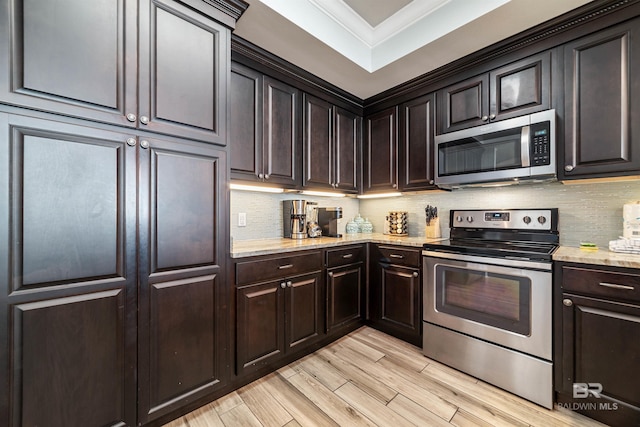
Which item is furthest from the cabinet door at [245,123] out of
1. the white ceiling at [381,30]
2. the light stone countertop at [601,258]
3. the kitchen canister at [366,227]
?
the light stone countertop at [601,258]

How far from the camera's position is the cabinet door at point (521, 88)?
1.90 metres

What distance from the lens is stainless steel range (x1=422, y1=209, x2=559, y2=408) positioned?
1.66 m

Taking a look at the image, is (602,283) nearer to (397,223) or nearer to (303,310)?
(397,223)

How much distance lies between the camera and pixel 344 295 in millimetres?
2449

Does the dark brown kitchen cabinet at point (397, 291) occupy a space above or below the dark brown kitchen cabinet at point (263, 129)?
below

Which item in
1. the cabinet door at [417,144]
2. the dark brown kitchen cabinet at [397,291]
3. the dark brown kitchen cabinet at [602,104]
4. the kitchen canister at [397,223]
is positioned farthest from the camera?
the kitchen canister at [397,223]

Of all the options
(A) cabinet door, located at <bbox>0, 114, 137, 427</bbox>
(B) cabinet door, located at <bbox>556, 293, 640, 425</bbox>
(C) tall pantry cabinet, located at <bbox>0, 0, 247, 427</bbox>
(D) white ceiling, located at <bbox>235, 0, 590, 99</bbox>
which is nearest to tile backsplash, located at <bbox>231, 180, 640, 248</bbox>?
(B) cabinet door, located at <bbox>556, 293, 640, 425</bbox>

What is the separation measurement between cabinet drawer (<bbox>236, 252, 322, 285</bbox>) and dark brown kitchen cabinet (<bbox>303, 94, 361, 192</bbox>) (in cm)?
75

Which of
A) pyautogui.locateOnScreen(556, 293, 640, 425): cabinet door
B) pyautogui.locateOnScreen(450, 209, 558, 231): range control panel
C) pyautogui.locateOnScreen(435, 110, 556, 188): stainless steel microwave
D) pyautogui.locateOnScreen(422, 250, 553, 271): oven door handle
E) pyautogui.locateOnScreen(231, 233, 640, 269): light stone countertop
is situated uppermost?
pyautogui.locateOnScreen(435, 110, 556, 188): stainless steel microwave

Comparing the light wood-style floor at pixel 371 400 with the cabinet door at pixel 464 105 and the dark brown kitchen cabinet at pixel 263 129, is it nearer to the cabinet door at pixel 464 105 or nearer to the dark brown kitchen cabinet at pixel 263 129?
the dark brown kitchen cabinet at pixel 263 129

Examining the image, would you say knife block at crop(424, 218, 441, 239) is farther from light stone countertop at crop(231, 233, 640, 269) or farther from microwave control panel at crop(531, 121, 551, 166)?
microwave control panel at crop(531, 121, 551, 166)

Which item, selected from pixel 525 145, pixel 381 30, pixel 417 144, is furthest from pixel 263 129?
pixel 525 145

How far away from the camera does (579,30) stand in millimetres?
1761

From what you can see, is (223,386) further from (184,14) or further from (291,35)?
(291,35)
